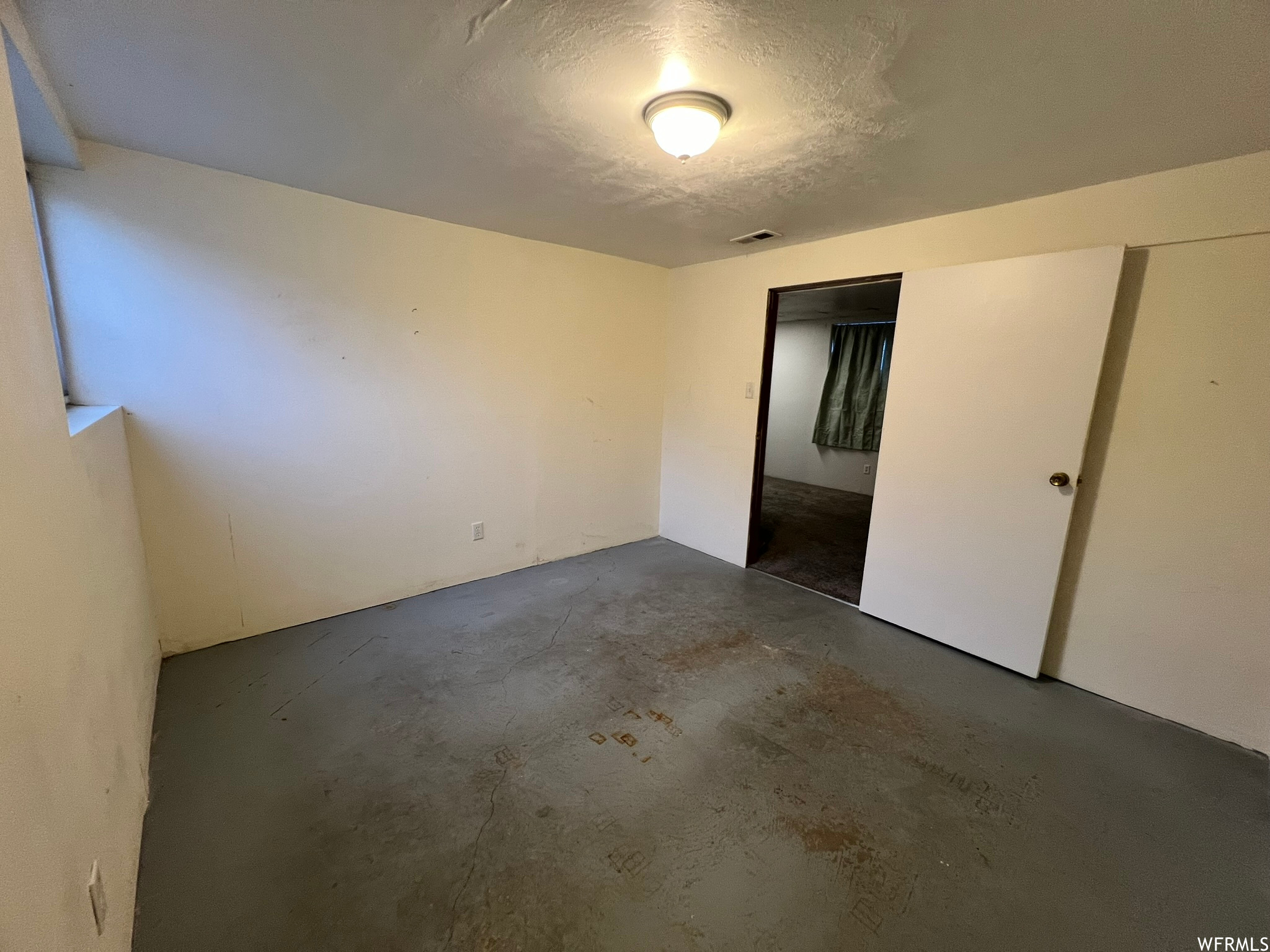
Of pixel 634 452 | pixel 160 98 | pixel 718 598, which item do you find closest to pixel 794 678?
pixel 718 598

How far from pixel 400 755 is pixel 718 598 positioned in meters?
1.94

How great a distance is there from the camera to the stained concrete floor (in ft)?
4.16

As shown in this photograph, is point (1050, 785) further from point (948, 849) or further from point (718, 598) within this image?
point (718, 598)

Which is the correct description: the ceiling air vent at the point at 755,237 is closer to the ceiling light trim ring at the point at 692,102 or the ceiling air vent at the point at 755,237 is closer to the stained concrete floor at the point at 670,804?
the ceiling light trim ring at the point at 692,102

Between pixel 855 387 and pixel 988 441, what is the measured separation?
150 inches

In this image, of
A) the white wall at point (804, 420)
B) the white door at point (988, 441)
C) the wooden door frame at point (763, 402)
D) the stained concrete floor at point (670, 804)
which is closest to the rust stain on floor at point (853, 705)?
the stained concrete floor at point (670, 804)

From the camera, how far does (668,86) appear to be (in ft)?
4.75

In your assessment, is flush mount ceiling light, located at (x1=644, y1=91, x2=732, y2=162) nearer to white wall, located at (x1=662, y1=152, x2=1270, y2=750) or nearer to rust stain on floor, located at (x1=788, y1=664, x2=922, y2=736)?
white wall, located at (x1=662, y1=152, x2=1270, y2=750)

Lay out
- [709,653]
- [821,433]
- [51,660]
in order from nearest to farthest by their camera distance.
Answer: [51,660] < [709,653] < [821,433]

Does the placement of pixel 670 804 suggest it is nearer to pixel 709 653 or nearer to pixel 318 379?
pixel 709 653

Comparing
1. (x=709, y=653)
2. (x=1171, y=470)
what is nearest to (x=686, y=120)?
(x=709, y=653)

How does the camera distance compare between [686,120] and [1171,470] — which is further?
[1171,470]

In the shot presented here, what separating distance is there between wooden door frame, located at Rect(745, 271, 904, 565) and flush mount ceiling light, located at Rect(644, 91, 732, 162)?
5.49 feet

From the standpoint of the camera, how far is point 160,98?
1.58 meters
